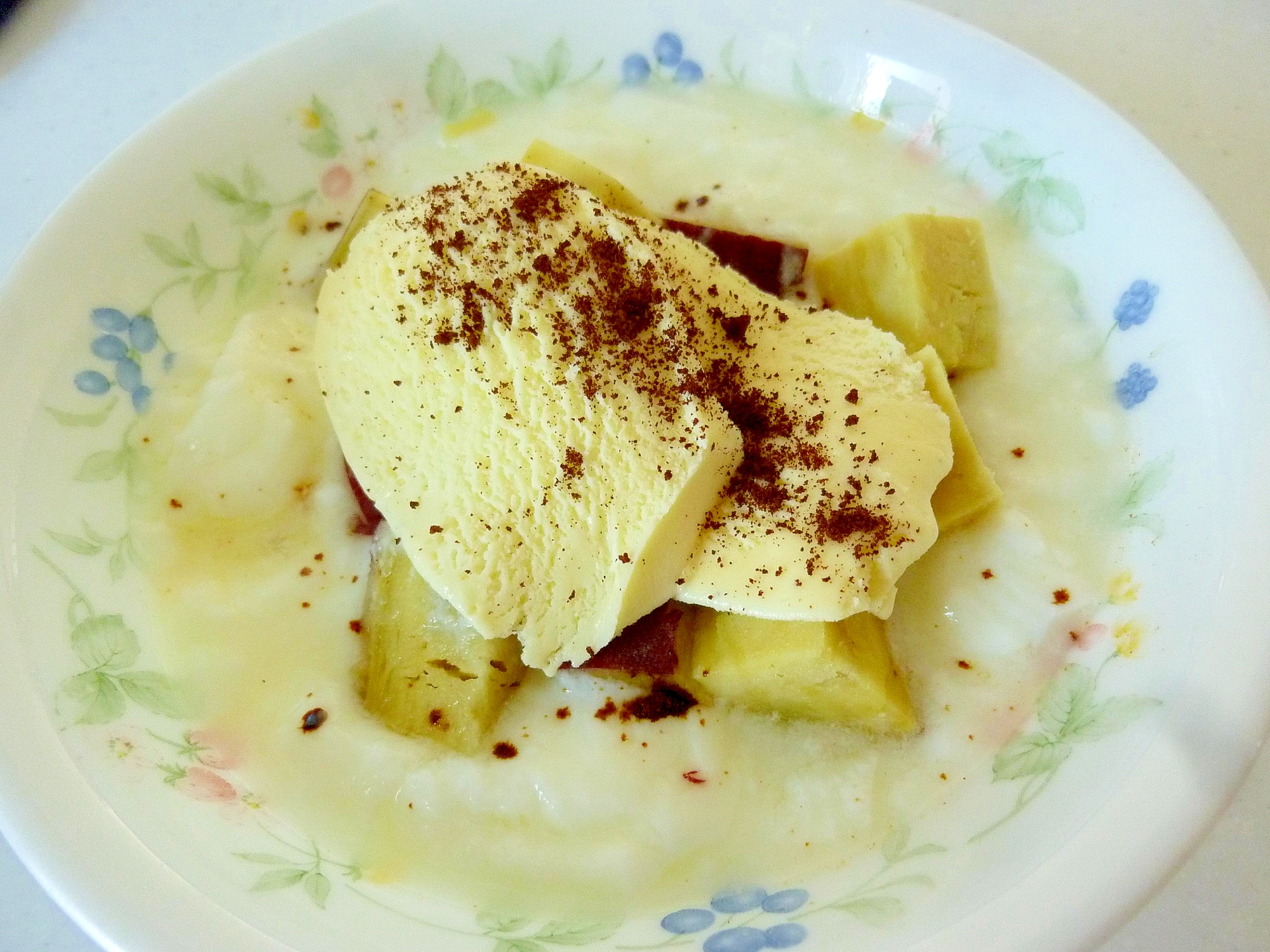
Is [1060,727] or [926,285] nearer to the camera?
[1060,727]

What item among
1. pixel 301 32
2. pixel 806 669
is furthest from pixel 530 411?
pixel 301 32

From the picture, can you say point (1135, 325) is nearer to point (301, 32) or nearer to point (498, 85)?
point (498, 85)

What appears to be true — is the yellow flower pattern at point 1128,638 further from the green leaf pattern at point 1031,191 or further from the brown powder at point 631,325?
the green leaf pattern at point 1031,191

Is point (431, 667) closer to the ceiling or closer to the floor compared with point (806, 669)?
closer to the floor

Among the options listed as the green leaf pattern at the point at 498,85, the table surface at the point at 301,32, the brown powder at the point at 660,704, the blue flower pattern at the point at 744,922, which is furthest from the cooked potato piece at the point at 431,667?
the table surface at the point at 301,32

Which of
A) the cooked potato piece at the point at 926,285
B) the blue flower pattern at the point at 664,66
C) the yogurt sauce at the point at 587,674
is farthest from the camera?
the blue flower pattern at the point at 664,66

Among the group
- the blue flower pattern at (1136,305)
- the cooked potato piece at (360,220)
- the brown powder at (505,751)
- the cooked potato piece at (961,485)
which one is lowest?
the brown powder at (505,751)

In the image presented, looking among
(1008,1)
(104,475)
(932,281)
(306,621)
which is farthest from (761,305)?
(1008,1)
